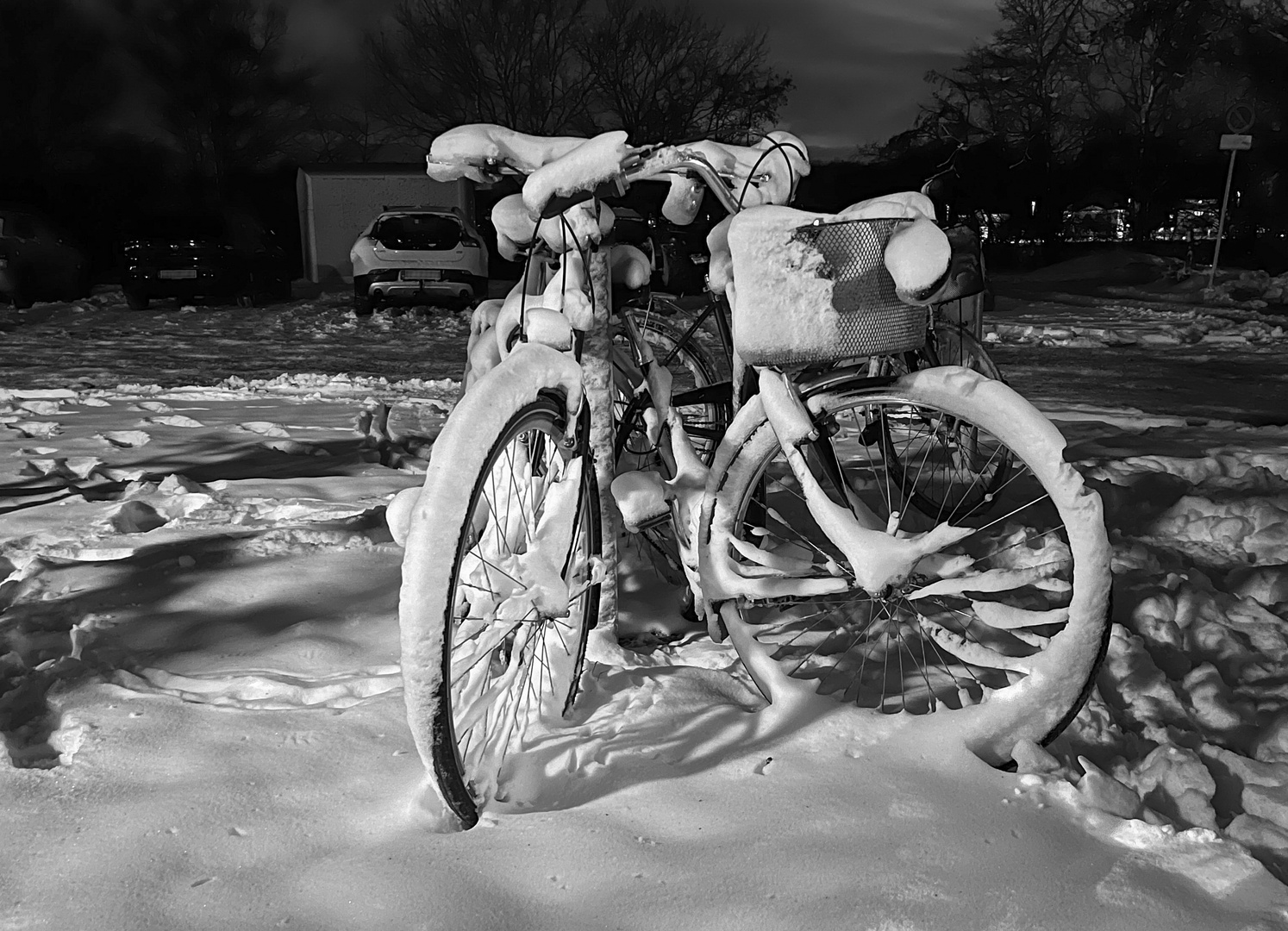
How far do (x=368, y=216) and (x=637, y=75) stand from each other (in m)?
12.4

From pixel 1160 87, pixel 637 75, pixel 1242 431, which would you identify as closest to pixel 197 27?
pixel 637 75

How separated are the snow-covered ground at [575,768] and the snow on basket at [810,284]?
786 millimetres

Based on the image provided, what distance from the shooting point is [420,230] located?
12.9 meters

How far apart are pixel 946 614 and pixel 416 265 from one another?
1068cm

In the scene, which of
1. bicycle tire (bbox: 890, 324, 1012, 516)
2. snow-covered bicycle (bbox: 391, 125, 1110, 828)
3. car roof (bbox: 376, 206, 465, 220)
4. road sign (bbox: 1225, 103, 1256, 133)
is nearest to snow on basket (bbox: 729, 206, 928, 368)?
snow-covered bicycle (bbox: 391, 125, 1110, 828)

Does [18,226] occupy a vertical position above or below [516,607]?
above

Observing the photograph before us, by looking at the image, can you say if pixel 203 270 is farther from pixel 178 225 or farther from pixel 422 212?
pixel 178 225

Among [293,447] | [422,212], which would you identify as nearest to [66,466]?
[293,447]

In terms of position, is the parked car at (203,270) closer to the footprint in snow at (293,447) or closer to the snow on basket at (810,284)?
the footprint in snow at (293,447)

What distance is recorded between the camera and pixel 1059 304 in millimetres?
14367

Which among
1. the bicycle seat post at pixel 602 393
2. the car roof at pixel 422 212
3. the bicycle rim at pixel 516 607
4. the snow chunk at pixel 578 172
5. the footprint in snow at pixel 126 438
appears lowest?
the footprint in snow at pixel 126 438

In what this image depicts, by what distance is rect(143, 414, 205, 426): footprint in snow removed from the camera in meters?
5.57

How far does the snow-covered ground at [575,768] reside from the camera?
1655 millimetres

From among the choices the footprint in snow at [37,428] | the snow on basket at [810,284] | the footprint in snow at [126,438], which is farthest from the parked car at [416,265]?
the snow on basket at [810,284]
